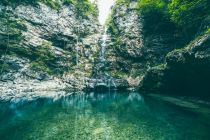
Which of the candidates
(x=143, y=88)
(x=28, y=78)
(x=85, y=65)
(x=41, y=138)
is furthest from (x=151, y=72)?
(x=41, y=138)

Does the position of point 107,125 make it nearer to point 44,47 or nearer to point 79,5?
point 44,47

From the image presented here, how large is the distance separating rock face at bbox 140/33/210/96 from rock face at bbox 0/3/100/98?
56.8ft

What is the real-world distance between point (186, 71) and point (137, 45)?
2560cm

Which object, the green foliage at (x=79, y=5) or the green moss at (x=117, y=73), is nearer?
the green moss at (x=117, y=73)

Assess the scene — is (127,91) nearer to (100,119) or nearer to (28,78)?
(28,78)

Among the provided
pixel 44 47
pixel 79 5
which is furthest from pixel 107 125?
pixel 79 5

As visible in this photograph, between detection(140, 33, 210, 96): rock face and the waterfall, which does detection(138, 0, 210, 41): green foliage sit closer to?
detection(140, 33, 210, 96): rock face

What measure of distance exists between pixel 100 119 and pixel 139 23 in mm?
40547

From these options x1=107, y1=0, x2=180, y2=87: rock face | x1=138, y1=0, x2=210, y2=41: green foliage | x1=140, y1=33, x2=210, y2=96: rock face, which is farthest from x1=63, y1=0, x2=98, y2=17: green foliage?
x1=140, y1=33, x2=210, y2=96: rock face

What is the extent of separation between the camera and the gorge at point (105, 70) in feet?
66.9

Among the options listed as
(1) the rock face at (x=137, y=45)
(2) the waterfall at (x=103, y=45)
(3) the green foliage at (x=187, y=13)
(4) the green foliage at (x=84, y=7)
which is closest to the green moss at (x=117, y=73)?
(1) the rock face at (x=137, y=45)

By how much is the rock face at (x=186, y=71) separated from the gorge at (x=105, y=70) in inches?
5.4

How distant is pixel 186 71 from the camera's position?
32.0 meters

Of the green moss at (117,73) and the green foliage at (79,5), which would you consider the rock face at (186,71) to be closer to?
the green moss at (117,73)
